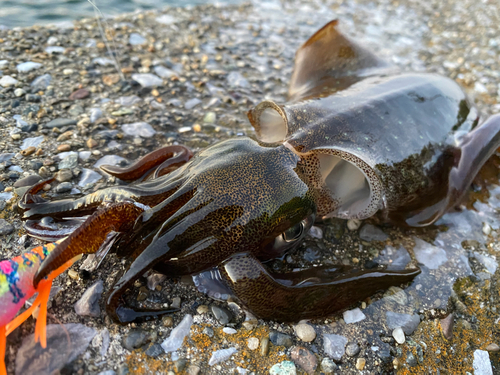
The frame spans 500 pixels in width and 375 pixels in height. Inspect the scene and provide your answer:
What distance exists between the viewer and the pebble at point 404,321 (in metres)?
2.66

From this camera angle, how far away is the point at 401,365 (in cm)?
249

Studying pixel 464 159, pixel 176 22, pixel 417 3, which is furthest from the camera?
pixel 417 3

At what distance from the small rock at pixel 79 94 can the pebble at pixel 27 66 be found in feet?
2.14

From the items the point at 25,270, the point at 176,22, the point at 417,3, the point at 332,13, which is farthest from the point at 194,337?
the point at 417,3

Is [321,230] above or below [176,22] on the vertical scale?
below

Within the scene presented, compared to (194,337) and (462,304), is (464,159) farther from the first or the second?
(194,337)

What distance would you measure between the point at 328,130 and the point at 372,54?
2214 mm

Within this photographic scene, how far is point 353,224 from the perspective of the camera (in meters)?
3.26

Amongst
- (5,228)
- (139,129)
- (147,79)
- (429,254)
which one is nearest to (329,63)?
(147,79)

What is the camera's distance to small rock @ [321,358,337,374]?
2.39 metres

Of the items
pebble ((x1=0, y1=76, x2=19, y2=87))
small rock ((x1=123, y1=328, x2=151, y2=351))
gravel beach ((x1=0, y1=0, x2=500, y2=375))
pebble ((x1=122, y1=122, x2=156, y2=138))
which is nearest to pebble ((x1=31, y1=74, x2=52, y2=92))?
gravel beach ((x1=0, y1=0, x2=500, y2=375))

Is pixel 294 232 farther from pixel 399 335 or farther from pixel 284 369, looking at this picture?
pixel 399 335

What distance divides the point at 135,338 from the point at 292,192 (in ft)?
4.67

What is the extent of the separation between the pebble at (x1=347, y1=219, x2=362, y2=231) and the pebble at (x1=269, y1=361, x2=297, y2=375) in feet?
4.40
